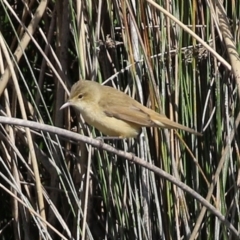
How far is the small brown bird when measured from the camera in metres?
2.70

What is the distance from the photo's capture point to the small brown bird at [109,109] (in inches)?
106

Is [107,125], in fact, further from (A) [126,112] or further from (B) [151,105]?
(B) [151,105]

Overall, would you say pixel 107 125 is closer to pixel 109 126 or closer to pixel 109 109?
pixel 109 126

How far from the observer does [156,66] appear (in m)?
2.70

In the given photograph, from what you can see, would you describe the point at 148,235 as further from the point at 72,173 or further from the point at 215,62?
the point at 215,62

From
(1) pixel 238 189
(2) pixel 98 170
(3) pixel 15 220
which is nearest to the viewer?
(1) pixel 238 189

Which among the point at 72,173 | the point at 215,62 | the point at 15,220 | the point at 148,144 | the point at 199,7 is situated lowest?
the point at 15,220

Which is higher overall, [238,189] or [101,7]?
[101,7]

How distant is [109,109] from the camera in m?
2.84

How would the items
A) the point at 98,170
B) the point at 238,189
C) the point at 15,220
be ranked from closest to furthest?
the point at 238,189, the point at 98,170, the point at 15,220

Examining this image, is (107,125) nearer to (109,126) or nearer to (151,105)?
(109,126)

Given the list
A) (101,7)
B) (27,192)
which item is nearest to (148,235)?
(27,192)

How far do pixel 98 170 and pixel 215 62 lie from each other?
721mm

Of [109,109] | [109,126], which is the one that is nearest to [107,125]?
[109,126]
